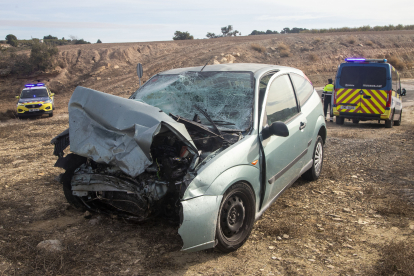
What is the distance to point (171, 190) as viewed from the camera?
3156mm

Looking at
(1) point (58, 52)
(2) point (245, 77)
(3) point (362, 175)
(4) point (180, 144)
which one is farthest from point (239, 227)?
(1) point (58, 52)

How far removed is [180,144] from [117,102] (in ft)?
2.66

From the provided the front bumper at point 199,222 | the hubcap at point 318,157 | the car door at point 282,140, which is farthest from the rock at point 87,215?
the hubcap at point 318,157

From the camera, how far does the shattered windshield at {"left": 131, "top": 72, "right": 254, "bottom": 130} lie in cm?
371

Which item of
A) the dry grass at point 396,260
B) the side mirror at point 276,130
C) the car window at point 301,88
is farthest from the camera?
the car window at point 301,88

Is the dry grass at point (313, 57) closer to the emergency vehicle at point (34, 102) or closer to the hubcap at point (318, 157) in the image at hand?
the emergency vehicle at point (34, 102)

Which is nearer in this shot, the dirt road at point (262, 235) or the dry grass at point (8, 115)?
the dirt road at point (262, 235)

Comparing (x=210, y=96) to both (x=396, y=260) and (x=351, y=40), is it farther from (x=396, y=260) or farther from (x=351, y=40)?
(x=351, y=40)

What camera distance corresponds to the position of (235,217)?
319cm

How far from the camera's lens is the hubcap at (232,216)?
10.1 feet

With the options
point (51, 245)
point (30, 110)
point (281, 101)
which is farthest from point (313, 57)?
point (51, 245)

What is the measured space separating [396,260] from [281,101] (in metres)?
2.06

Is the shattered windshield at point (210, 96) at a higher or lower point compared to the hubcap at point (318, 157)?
higher

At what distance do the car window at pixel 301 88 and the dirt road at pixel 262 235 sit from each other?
136 cm
